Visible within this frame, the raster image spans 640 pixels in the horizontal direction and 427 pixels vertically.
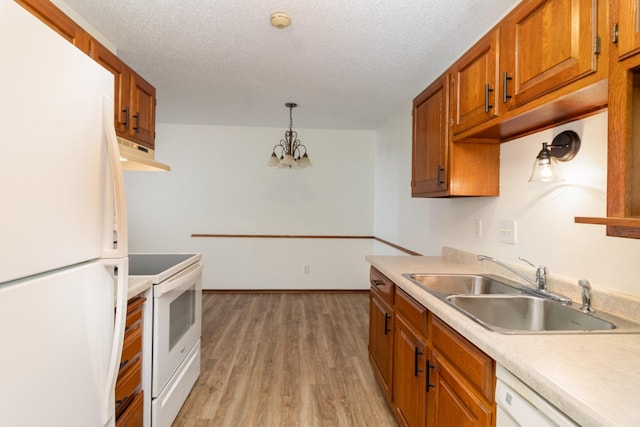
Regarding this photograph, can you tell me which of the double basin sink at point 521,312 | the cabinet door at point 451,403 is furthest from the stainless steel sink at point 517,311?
the cabinet door at point 451,403

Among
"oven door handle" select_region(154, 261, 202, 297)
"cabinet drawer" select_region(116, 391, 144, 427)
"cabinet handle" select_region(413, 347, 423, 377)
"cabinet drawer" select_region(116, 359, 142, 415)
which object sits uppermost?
"oven door handle" select_region(154, 261, 202, 297)

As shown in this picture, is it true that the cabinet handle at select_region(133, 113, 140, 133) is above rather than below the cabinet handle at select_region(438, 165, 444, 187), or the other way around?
above

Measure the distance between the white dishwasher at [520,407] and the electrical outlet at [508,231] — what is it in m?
1.07

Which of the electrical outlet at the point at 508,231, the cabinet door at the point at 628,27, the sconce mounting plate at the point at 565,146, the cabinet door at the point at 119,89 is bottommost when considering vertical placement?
the electrical outlet at the point at 508,231

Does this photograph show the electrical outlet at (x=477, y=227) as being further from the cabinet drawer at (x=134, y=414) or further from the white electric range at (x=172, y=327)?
the cabinet drawer at (x=134, y=414)

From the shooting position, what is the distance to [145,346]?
5.31ft

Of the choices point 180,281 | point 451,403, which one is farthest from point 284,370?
point 451,403

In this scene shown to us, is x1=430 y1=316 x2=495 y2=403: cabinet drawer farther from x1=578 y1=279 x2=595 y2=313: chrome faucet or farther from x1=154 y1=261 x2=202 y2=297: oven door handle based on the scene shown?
x1=154 y1=261 x2=202 y2=297: oven door handle

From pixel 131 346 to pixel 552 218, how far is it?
6.74 feet

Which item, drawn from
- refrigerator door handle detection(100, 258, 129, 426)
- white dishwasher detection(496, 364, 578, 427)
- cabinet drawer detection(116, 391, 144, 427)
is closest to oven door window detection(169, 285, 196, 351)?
cabinet drawer detection(116, 391, 144, 427)

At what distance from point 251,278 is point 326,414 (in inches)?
115

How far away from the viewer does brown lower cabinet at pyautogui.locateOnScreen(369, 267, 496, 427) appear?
3.36 ft

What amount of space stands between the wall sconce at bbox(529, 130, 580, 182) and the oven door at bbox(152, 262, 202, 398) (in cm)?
192

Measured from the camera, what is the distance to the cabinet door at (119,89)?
182cm
